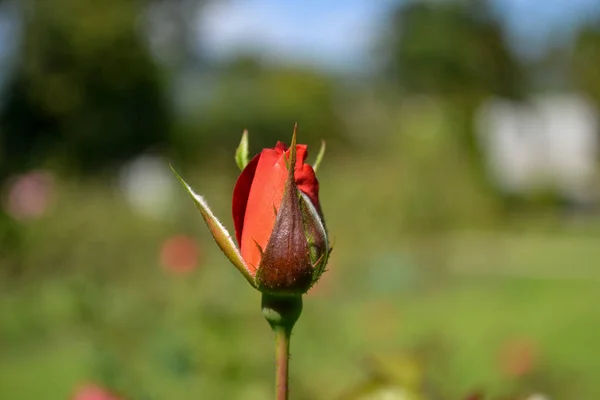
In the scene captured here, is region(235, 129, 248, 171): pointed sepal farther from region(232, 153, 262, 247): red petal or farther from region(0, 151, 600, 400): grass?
region(0, 151, 600, 400): grass

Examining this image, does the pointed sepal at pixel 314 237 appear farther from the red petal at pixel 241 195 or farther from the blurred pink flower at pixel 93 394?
the blurred pink flower at pixel 93 394

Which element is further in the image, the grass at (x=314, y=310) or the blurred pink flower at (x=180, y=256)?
the blurred pink flower at (x=180, y=256)

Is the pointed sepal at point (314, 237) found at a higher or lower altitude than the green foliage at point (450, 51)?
lower

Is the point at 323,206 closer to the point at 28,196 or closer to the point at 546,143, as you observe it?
the point at 28,196

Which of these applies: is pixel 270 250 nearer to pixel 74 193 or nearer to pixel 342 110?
pixel 74 193

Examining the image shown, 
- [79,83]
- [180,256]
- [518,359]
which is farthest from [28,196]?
[79,83]

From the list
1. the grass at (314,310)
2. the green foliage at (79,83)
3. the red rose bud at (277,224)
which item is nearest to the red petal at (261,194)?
the red rose bud at (277,224)
